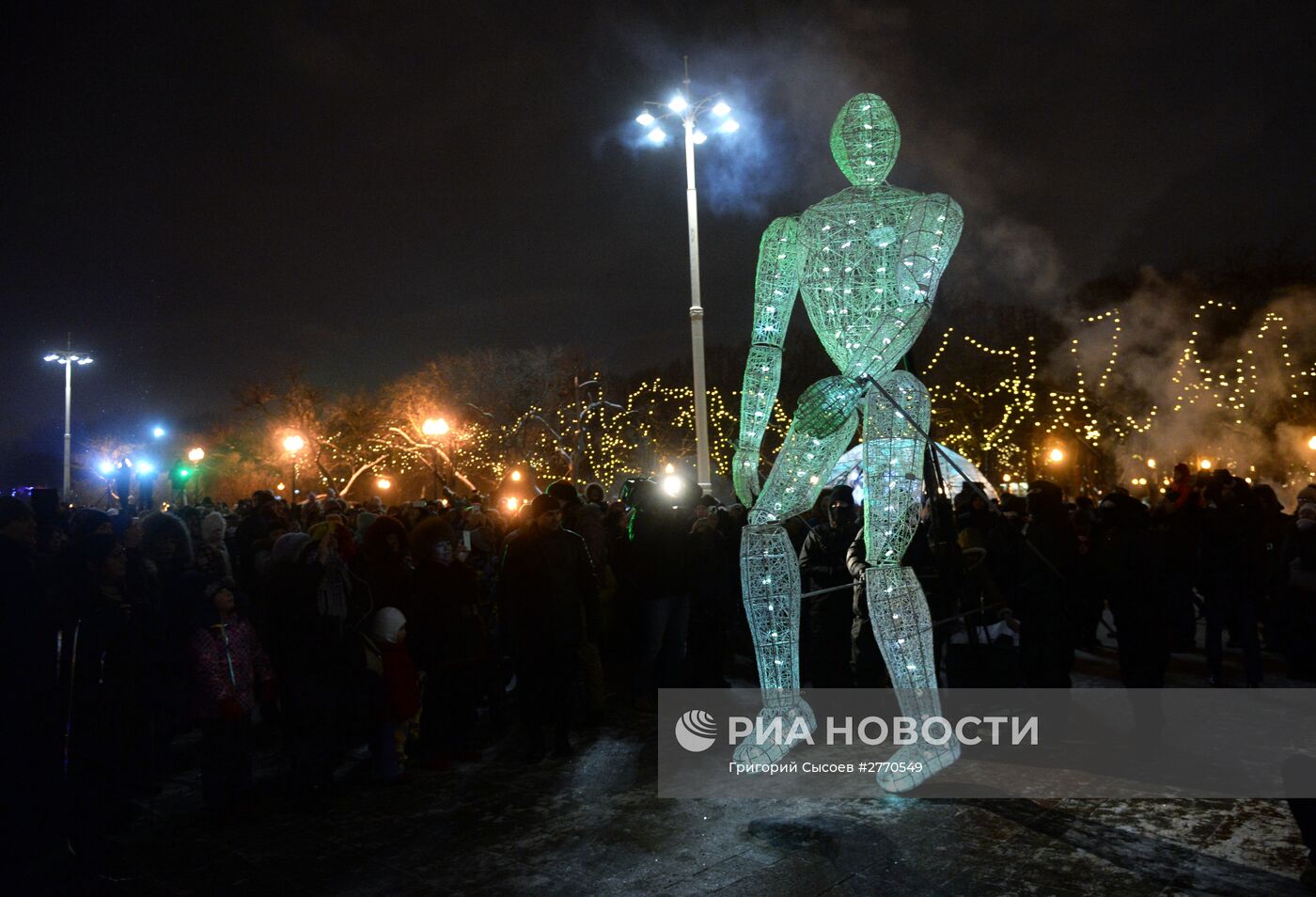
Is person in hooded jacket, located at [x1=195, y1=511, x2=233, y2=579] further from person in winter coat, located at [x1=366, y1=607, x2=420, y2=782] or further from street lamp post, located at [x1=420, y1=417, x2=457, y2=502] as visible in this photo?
street lamp post, located at [x1=420, y1=417, x2=457, y2=502]

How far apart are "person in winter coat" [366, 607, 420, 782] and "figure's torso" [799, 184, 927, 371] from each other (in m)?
3.43

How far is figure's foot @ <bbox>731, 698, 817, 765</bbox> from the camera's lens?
5.18 metres

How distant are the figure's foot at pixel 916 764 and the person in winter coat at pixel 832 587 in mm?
2111

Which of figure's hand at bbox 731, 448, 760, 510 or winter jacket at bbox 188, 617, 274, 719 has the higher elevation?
figure's hand at bbox 731, 448, 760, 510

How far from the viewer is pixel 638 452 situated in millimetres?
39500

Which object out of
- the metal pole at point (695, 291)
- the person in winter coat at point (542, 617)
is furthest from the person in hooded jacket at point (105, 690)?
the metal pole at point (695, 291)

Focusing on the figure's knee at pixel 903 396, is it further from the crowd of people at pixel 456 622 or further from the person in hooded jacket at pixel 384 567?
the person in hooded jacket at pixel 384 567

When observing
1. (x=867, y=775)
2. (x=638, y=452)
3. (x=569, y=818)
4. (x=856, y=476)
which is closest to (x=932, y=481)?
(x=867, y=775)

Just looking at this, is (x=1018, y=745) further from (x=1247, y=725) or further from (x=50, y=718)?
(x=50, y=718)

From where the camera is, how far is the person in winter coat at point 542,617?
20.8 feet

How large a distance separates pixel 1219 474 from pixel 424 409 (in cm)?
3249

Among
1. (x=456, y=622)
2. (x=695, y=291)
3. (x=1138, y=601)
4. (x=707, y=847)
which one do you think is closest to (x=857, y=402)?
(x=707, y=847)

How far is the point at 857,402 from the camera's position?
16.6 feet

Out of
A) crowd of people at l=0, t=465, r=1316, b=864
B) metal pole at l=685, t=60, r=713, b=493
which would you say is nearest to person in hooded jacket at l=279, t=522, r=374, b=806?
crowd of people at l=0, t=465, r=1316, b=864
